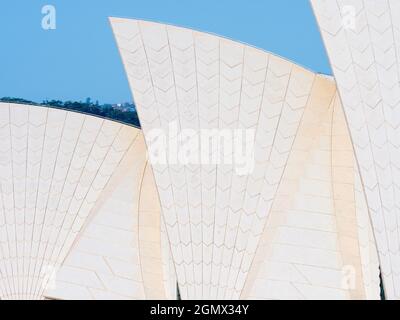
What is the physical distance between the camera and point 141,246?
22.6 meters

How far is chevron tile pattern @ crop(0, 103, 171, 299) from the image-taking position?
22672 mm

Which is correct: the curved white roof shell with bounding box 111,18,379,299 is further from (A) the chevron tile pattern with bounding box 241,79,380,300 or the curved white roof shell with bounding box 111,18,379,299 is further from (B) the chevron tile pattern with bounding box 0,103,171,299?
(B) the chevron tile pattern with bounding box 0,103,171,299

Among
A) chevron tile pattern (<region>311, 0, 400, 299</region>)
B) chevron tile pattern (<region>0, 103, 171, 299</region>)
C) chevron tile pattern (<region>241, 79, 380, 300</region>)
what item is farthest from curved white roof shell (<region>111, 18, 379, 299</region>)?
chevron tile pattern (<region>0, 103, 171, 299</region>)

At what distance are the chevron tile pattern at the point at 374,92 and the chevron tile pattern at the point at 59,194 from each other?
6.06 meters

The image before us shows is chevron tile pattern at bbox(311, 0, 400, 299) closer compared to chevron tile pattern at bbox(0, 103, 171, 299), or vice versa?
chevron tile pattern at bbox(311, 0, 400, 299)

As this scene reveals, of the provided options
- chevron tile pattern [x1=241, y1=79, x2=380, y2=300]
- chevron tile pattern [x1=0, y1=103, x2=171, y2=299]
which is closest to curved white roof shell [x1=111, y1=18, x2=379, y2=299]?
chevron tile pattern [x1=241, y1=79, x2=380, y2=300]

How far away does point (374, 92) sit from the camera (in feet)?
63.4

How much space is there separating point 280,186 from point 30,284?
6698 mm

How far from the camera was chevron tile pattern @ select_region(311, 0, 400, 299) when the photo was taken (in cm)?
1889

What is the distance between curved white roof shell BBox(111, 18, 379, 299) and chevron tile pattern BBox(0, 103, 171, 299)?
214 cm

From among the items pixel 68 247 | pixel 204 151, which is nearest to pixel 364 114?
pixel 204 151

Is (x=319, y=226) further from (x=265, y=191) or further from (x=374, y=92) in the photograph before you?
(x=374, y=92)

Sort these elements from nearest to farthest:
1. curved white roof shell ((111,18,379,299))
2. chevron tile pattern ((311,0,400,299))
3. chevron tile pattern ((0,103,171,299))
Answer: chevron tile pattern ((311,0,400,299)) < curved white roof shell ((111,18,379,299)) < chevron tile pattern ((0,103,171,299))

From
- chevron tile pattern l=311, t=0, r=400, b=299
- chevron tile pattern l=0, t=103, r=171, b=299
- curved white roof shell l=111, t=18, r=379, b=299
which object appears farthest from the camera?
chevron tile pattern l=0, t=103, r=171, b=299
